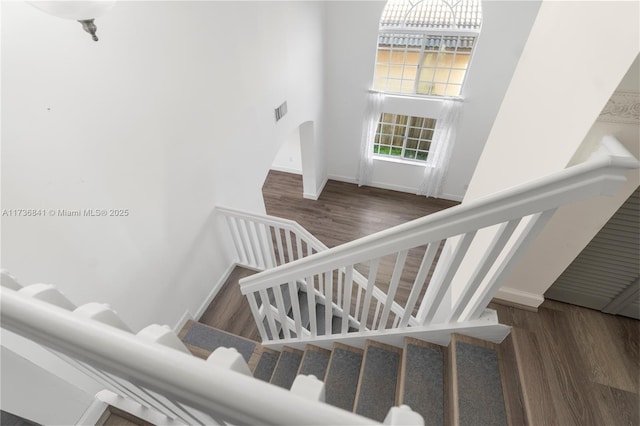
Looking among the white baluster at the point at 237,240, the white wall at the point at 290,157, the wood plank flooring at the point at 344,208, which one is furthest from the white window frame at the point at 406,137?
the white baluster at the point at 237,240

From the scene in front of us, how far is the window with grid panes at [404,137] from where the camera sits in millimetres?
5672

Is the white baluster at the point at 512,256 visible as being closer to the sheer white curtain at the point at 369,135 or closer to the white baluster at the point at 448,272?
the white baluster at the point at 448,272

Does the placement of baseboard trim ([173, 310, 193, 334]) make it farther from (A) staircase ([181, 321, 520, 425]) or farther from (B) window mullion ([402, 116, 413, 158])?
(B) window mullion ([402, 116, 413, 158])

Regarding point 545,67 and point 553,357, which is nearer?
point 553,357

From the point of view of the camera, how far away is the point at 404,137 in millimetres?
5922

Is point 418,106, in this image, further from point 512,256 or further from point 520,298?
point 512,256

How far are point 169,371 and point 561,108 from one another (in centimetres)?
152

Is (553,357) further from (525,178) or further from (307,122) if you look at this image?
(307,122)

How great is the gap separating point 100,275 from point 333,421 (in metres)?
2.03

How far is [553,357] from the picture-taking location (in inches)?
50.6

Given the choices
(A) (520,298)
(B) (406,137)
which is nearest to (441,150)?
(B) (406,137)

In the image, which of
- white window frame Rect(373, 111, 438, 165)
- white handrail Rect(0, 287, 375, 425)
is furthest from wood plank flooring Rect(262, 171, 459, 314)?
white handrail Rect(0, 287, 375, 425)

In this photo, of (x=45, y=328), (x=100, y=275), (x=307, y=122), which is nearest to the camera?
(x=45, y=328)

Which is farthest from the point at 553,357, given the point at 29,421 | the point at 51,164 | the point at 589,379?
the point at 51,164
